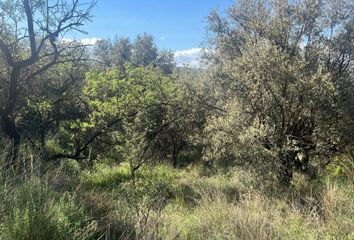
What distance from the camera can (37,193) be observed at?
3.81m

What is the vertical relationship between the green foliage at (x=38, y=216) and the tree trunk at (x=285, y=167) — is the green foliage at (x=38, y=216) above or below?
above

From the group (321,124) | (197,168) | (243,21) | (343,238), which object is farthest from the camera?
(197,168)

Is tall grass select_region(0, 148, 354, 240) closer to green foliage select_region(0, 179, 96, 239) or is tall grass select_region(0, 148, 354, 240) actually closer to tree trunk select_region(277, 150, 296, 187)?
green foliage select_region(0, 179, 96, 239)

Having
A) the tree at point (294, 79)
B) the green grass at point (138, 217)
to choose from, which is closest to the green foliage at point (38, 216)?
the green grass at point (138, 217)

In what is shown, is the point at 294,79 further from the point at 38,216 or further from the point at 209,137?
the point at 38,216

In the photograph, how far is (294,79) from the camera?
26.8 feet

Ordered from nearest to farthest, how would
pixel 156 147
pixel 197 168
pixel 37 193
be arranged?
1. pixel 37 193
2. pixel 197 168
3. pixel 156 147

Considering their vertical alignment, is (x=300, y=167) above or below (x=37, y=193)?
below

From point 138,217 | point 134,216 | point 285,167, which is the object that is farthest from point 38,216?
point 285,167

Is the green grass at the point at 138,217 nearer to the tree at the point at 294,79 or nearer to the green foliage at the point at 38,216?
the green foliage at the point at 38,216

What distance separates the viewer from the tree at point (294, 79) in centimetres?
816

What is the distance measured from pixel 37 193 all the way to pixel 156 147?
11829 mm

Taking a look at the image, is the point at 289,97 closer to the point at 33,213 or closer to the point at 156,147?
the point at 33,213

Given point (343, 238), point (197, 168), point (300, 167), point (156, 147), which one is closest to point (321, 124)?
point (300, 167)
